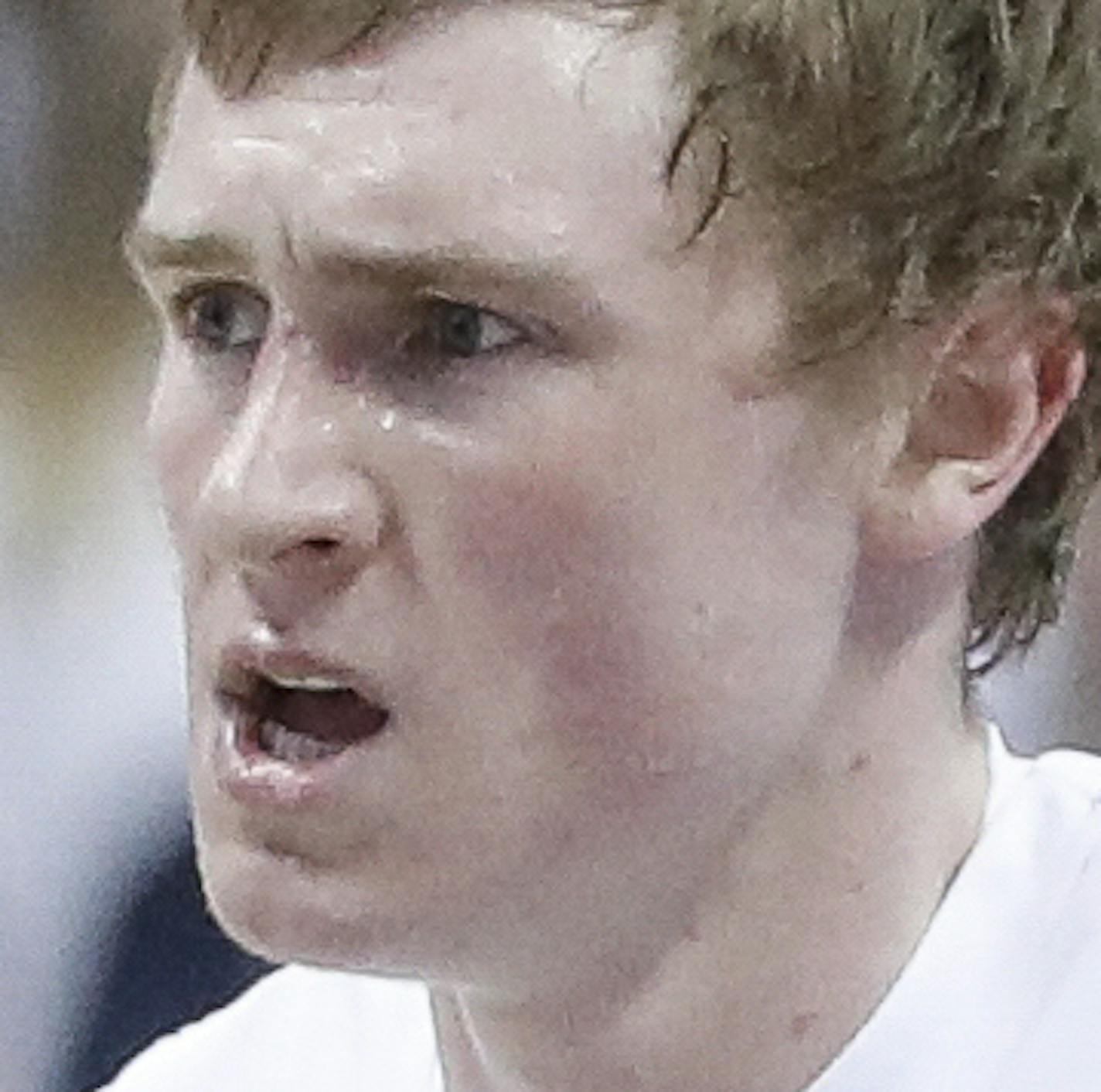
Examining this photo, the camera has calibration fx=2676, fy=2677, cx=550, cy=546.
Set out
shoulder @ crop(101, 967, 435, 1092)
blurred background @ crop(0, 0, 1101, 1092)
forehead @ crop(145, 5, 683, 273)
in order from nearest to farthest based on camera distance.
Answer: forehead @ crop(145, 5, 683, 273)
shoulder @ crop(101, 967, 435, 1092)
blurred background @ crop(0, 0, 1101, 1092)

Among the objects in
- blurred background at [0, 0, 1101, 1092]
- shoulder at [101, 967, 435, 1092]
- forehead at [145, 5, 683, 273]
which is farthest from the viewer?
blurred background at [0, 0, 1101, 1092]

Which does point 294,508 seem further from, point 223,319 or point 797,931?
point 797,931

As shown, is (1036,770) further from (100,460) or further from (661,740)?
(100,460)

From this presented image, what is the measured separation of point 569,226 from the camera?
656 mm

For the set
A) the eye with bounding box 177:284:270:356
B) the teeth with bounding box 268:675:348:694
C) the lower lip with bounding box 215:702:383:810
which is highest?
the eye with bounding box 177:284:270:356

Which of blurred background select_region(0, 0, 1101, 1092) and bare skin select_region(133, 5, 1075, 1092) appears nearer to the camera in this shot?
bare skin select_region(133, 5, 1075, 1092)

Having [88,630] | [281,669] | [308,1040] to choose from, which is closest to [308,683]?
[281,669]

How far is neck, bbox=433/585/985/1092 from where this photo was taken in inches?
28.7

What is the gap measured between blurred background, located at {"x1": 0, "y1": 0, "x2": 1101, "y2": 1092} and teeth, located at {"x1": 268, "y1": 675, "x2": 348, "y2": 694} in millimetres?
270

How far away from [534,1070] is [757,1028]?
7 cm

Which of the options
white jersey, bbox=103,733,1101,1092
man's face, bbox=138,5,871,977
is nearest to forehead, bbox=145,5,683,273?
man's face, bbox=138,5,871,977

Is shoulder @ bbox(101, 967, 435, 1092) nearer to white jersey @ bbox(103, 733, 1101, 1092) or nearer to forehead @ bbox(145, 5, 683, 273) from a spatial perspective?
white jersey @ bbox(103, 733, 1101, 1092)

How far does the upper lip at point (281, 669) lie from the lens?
0.66 meters

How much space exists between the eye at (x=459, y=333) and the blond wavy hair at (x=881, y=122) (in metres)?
0.06
